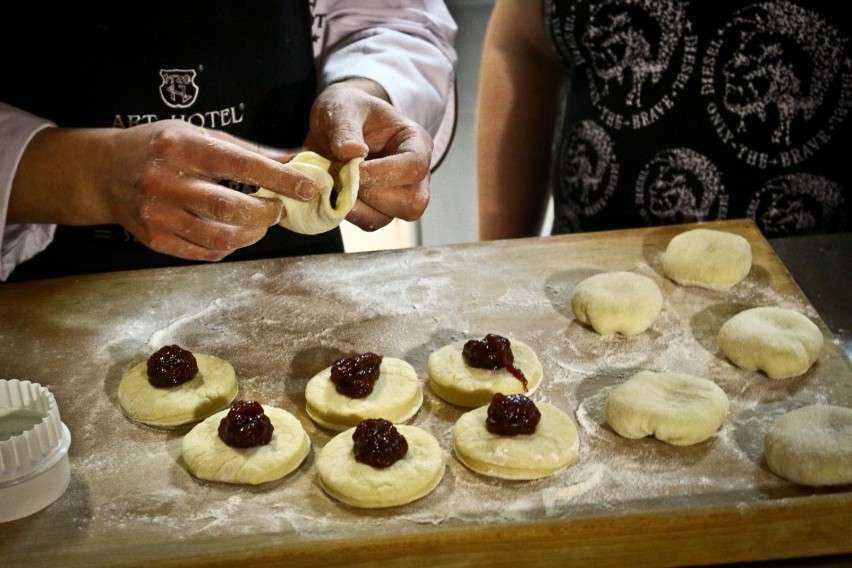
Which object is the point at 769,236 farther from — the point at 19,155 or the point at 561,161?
the point at 19,155

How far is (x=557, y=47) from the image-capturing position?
3.23m

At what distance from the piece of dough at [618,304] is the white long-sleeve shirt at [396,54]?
0.89m

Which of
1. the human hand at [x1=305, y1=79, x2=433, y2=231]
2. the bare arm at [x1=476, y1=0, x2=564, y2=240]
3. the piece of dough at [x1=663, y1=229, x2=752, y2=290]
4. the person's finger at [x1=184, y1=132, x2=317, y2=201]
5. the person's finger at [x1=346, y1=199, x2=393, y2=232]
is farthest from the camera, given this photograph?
the bare arm at [x1=476, y1=0, x2=564, y2=240]

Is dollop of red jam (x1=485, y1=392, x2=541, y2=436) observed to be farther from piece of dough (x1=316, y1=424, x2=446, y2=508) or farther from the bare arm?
the bare arm

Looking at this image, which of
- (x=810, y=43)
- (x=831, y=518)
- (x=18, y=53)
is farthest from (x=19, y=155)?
(x=810, y=43)

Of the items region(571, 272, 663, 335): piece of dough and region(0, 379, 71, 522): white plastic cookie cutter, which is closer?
region(0, 379, 71, 522): white plastic cookie cutter

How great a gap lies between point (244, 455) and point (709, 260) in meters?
1.54

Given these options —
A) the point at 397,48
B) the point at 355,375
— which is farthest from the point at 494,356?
the point at 397,48

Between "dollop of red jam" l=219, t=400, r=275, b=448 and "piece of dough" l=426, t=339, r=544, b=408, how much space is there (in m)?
0.48

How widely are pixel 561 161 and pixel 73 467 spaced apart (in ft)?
6.70

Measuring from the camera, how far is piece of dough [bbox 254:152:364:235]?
8.00 feet

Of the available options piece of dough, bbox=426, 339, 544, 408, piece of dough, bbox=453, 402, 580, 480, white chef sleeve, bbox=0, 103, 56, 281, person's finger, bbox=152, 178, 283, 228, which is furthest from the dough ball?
white chef sleeve, bbox=0, 103, 56, 281

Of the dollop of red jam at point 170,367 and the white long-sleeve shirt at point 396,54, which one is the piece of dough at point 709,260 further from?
the dollop of red jam at point 170,367

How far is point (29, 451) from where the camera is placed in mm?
2006
